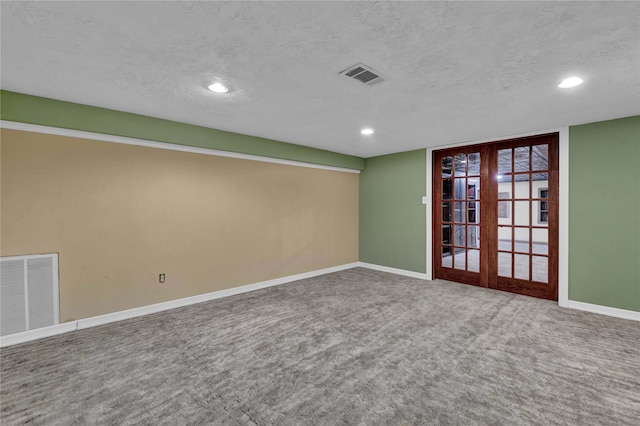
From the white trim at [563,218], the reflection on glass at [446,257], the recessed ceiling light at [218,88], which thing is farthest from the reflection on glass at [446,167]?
the recessed ceiling light at [218,88]

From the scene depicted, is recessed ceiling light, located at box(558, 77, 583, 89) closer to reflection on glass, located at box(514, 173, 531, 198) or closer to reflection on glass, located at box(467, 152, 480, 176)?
reflection on glass, located at box(467, 152, 480, 176)

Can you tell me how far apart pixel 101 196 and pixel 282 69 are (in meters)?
2.58

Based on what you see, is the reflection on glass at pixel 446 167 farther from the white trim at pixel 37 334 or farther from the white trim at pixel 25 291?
the white trim at pixel 25 291

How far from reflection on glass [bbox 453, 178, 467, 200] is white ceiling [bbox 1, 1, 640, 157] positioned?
168 centimetres

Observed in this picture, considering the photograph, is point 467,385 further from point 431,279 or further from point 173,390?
point 431,279

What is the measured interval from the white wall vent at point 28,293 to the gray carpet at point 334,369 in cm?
24

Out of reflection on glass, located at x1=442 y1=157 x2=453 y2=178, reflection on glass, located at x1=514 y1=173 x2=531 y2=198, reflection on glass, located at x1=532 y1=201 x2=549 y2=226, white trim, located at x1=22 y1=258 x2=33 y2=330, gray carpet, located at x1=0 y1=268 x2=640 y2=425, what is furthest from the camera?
reflection on glass, located at x1=514 y1=173 x2=531 y2=198

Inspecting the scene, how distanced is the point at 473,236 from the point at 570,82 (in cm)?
286

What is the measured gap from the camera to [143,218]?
3502mm

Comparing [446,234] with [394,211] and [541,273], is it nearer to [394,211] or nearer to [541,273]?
[394,211]

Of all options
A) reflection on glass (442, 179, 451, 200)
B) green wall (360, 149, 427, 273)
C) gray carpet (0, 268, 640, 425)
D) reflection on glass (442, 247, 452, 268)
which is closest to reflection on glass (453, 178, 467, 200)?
reflection on glass (442, 179, 451, 200)

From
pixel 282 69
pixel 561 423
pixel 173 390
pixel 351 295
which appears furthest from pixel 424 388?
pixel 282 69

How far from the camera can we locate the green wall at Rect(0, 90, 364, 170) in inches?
108

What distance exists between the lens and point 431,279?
5.08 m
